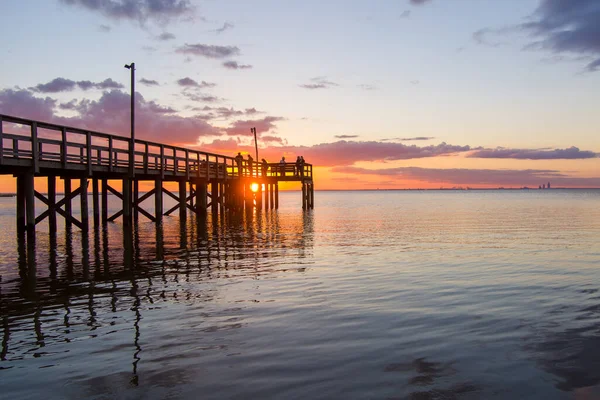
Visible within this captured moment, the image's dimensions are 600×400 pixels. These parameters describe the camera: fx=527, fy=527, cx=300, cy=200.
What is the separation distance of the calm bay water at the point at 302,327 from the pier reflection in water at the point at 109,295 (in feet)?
0.12

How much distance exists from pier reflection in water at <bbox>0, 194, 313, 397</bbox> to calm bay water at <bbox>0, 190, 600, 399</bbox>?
4 centimetres

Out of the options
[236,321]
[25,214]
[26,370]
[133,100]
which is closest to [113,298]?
[236,321]

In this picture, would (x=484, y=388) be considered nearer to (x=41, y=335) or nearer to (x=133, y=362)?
(x=133, y=362)

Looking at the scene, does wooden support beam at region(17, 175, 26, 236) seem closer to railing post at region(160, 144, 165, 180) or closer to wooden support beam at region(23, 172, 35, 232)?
wooden support beam at region(23, 172, 35, 232)

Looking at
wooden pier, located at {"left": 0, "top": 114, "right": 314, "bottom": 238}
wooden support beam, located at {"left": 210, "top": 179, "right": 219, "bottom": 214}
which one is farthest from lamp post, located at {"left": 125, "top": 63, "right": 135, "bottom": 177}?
wooden support beam, located at {"left": 210, "top": 179, "right": 219, "bottom": 214}

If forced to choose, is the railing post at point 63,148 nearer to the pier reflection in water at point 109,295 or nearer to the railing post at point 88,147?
the railing post at point 88,147

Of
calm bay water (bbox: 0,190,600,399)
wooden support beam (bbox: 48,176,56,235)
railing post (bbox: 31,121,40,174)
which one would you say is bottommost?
calm bay water (bbox: 0,190,600,399)

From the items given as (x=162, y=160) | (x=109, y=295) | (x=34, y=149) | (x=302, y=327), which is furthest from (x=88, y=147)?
(x=302, y=327)

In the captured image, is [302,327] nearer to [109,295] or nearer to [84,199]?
[109,295]

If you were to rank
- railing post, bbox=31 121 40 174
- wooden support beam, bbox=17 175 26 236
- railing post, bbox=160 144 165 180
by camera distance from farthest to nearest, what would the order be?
railing post, bbox=160 144 165 180 < wooden support beam, bbox=17 175 26 236 < railing post, bbox=31 121 40 174

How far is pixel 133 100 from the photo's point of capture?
96.1ft

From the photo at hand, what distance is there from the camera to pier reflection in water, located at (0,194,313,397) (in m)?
6.11

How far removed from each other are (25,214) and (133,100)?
9.39 meters

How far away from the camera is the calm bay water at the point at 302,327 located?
17.5 feet
